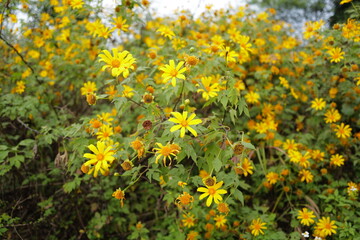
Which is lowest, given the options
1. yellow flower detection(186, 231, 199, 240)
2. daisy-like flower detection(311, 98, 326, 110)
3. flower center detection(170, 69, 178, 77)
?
yellow flower detection(186, 231, 199, 240)

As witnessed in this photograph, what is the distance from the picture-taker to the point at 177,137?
135 centimetres

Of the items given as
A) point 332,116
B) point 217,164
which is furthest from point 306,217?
point 217,164

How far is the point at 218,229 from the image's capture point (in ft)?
7.43

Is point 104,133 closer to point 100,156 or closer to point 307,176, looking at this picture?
point 100,156

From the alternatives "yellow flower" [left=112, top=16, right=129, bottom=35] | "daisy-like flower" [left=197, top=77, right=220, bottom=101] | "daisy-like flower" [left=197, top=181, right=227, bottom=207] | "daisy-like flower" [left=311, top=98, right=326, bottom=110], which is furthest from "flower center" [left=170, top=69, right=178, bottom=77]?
"daisy-like flower" [left=311, top=98, right=326, bottom=110]

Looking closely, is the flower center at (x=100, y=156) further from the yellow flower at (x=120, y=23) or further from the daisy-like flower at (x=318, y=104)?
the daisy-like flower at (x=318, y=104)

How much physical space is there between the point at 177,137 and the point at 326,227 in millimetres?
1468

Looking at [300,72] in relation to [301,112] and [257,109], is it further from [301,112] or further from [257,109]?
[257,109]

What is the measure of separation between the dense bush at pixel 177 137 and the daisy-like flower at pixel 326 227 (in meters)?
0.01

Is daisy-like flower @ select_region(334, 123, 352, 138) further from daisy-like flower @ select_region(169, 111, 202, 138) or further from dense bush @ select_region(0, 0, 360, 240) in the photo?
daisy-like flower @ select_region(169, 111, 202, 138)

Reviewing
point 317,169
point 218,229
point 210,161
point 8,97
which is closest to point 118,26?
point 8,97

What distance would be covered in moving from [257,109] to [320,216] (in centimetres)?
116

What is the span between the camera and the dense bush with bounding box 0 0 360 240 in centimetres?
168

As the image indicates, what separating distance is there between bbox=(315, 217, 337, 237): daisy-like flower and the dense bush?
1cm
